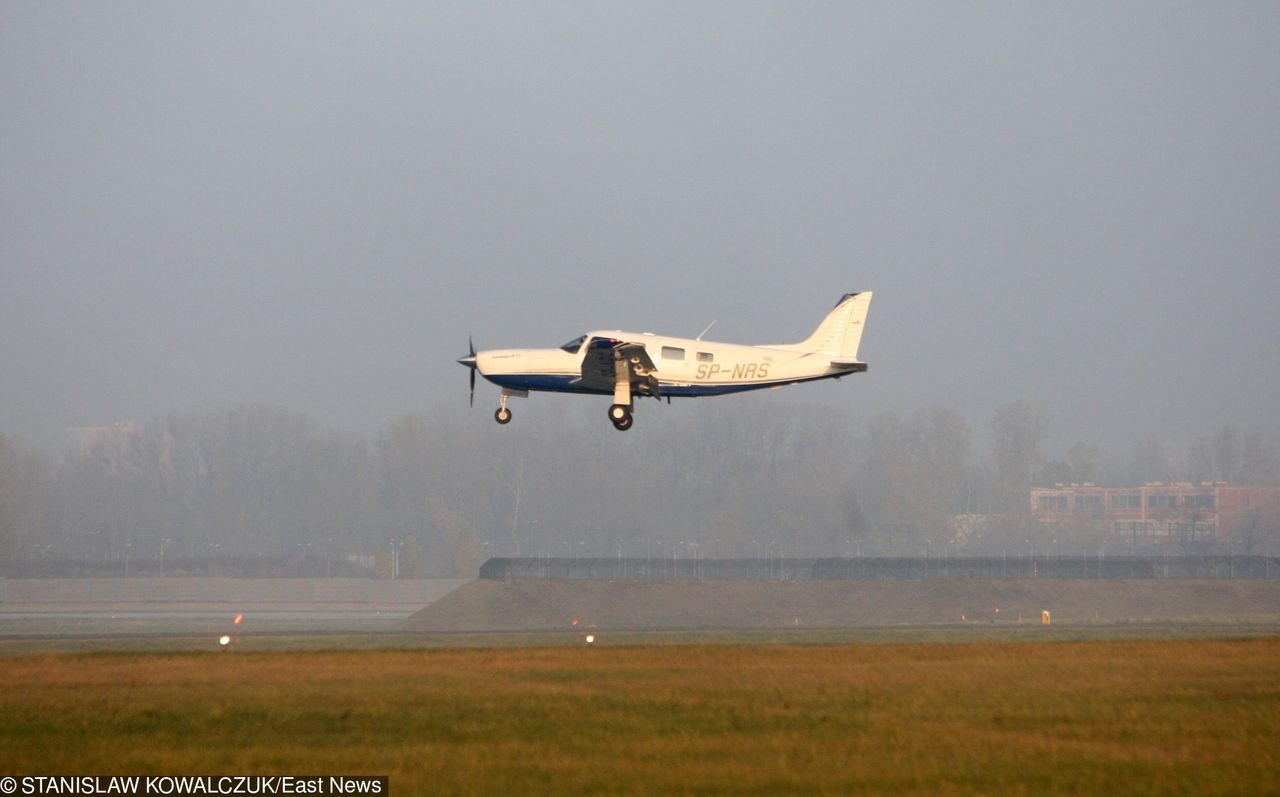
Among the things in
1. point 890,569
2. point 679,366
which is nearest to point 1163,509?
point 890,569

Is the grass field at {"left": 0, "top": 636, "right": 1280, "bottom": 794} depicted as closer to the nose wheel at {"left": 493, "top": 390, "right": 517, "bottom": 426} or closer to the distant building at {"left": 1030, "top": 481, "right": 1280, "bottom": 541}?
the nose wheel at {"left": 493, "top": 390, "right": 517, "bottom": 426}

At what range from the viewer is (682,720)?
21422 mm

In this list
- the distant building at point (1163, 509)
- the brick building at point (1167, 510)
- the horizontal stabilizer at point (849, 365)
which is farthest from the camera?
the distant building at point (1163, 509)

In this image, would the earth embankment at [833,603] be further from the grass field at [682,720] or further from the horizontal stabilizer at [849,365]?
the grass field at [682,720]

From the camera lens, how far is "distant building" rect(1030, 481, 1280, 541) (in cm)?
13262

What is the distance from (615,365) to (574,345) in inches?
61.5

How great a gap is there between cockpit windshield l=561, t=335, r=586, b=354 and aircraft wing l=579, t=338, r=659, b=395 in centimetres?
46

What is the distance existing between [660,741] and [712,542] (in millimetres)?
114676

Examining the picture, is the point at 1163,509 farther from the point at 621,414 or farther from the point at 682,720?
the point at 682,720

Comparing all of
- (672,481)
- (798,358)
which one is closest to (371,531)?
(672,481)

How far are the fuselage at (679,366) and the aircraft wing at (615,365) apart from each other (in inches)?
6.5

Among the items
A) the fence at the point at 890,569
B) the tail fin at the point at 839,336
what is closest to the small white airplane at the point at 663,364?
the tail fin at the point at 839,336

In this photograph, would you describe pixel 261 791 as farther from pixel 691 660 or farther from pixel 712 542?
pixel 712 542

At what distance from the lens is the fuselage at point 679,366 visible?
42.8 m
